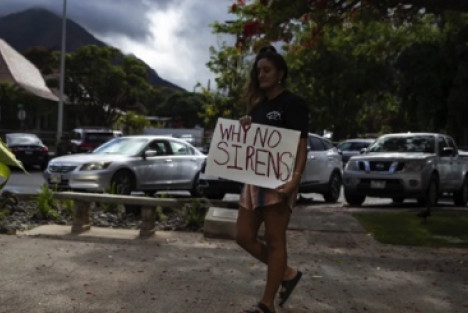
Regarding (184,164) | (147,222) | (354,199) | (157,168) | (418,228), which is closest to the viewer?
(147,222)

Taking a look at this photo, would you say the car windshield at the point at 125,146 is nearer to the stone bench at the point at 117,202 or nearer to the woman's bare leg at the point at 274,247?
the stone bench at the point at 117,202

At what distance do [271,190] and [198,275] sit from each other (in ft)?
6.90

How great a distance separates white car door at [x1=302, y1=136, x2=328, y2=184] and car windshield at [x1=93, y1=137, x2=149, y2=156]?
367 centimetres

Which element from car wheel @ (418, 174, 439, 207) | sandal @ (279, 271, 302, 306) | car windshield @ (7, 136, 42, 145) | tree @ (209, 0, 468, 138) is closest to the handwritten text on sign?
sandal @ (279, 271, 302, 306)

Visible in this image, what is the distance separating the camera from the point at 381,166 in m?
13.8

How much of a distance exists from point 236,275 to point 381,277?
1451 mm

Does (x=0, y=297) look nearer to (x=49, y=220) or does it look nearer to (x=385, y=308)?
(x=385, y=308)

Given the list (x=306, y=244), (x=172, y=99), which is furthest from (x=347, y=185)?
(x=172, y=99)

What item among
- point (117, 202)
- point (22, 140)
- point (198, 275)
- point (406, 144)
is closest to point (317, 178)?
point (406, 144)

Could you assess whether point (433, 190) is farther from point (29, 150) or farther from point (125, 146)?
point (29, 150)

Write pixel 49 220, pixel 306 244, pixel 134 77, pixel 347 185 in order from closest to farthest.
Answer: pixel 306 244
pixel 49 220
pixel 347 185
pixel 134 77

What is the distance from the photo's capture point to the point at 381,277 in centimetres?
655

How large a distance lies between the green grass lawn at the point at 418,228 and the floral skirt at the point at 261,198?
188 inches

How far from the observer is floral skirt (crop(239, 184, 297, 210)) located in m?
4.55
